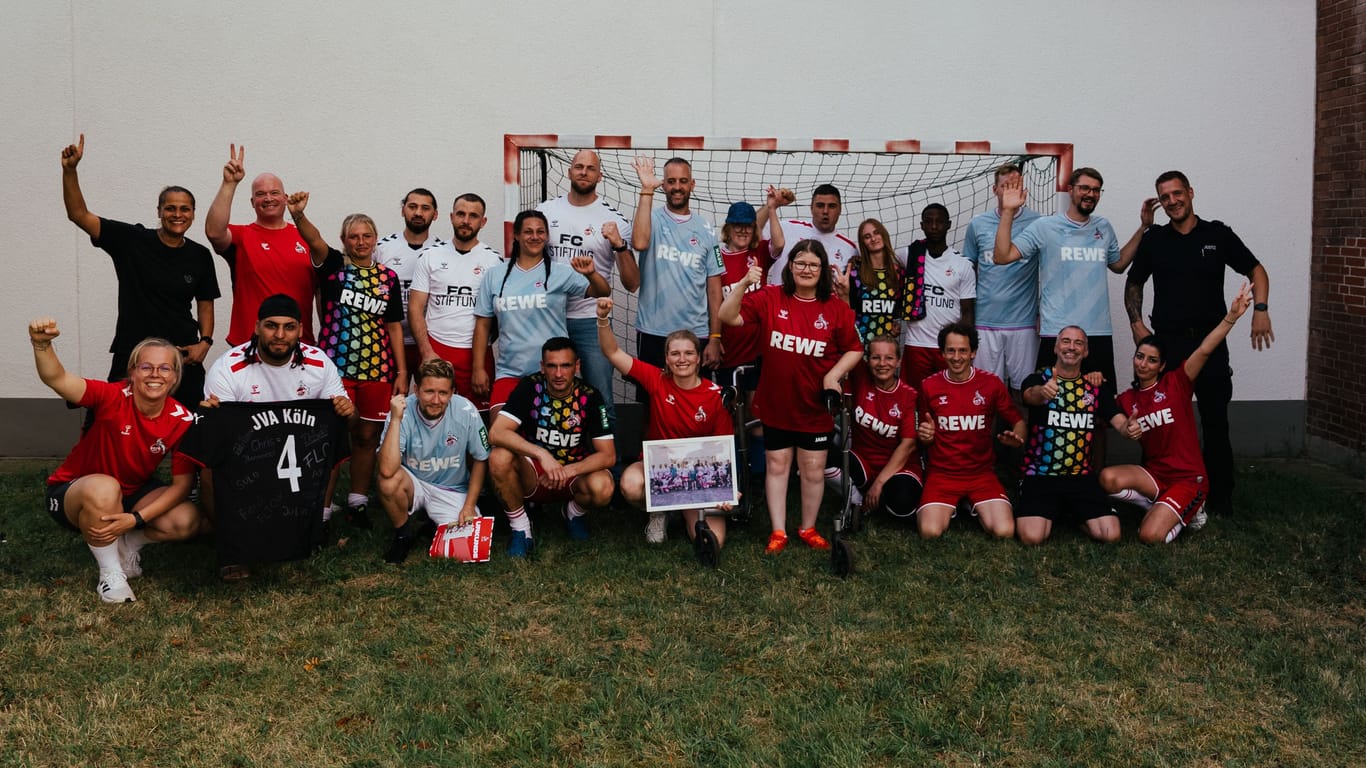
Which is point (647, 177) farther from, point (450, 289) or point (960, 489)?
point (960, 489)

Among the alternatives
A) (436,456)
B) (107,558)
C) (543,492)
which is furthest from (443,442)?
(107,558)

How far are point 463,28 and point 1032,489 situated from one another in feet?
17.8

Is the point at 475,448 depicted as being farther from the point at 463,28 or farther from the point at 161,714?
the point at 463,28

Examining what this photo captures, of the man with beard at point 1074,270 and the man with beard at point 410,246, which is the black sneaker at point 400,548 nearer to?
the man with beard at point 410,246

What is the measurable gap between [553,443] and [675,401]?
0.72 metres

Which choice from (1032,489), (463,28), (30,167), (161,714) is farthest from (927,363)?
(30,167)

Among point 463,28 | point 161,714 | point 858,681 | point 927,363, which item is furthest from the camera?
point 463,28

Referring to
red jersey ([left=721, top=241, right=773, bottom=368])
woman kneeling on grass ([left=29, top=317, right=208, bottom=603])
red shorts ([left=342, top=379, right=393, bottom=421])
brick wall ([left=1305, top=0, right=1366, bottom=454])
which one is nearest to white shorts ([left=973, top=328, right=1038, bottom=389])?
red jersey ([left=721, top=241, right=773, bottom=368])

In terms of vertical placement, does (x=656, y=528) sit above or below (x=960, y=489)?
below

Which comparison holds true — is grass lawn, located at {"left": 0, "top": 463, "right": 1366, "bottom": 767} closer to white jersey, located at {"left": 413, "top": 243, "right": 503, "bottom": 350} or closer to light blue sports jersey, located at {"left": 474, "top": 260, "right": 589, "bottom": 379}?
light blue sports jersey, located at {"left": 474, "top": 260, "right": 589, "bottom": 379}

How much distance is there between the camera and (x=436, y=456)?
5.62 meters

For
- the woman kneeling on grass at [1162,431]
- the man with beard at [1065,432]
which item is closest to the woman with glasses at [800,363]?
the man with beard at [1065,432]

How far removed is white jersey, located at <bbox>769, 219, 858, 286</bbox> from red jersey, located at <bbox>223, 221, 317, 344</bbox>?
293 cm

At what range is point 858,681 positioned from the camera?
13.0 ft
